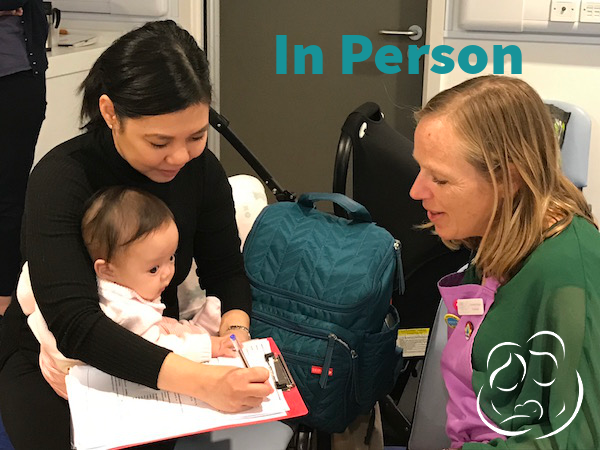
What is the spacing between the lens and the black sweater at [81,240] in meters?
1.28

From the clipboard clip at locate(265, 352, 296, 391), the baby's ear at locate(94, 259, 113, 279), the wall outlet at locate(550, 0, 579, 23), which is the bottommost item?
the clipboard clip at locate(265, 352, 296, 391)

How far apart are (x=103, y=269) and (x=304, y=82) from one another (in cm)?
253

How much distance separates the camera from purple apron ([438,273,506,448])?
4.17ft

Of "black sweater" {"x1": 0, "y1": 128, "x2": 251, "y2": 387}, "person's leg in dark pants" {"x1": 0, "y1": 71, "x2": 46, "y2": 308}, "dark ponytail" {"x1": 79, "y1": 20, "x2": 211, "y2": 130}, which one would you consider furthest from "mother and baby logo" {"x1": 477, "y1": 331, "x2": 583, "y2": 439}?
"person's leg in dark pants" {"x1": 0, "y1": 71, "x2": 46, "y2": 308}

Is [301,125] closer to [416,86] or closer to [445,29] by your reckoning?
[416,86]

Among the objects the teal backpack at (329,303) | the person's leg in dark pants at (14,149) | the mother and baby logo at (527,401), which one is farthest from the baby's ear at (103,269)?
the person's leg in dark pants at (14,149)

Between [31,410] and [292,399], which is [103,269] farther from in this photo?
[292,399]

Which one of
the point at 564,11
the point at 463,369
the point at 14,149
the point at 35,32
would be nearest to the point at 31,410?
the point at 463,369

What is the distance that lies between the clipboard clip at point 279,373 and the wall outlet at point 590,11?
2.33 meters

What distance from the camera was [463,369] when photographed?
1301 millimetres

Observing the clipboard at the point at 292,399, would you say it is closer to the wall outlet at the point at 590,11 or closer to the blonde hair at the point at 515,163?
the blonde hair at the point at 515,163

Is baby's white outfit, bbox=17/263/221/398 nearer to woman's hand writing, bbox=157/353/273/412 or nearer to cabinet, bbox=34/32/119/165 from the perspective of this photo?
woman's hand writing, bbox=157/353/273/412

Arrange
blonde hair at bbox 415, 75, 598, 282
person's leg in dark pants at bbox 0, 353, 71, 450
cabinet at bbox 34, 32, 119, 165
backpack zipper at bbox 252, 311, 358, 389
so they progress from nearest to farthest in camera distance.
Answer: blonde hair at bbox 415, 75, 598, 282 → person's leg in dark pants at bbox 0, 353, 71, 450 → backpack zipper at bbox 252, 311, 358, 389 → cabinet at bbox 34, 32, 119, 165

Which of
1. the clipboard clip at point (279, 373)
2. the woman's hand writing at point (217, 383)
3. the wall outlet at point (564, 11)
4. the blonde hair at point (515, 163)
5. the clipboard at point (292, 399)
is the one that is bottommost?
the clipboard at point (292, 399)
